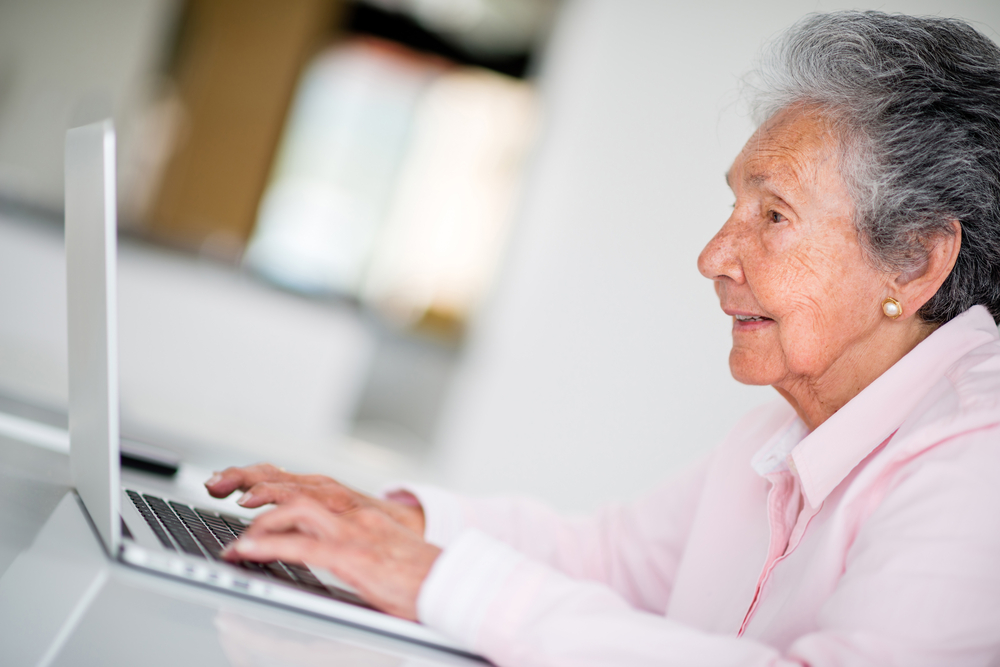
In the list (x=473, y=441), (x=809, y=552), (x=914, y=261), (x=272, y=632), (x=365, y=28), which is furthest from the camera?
(x=365, y=28)

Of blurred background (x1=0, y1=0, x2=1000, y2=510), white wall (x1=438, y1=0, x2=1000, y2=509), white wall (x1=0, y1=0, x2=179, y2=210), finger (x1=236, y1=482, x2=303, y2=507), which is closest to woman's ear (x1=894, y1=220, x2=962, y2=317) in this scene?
blurred background (x1=0, y1=0, x2=1000, y2=510)

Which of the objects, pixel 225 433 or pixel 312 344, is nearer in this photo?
pixel 225 433

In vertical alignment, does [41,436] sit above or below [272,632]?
below

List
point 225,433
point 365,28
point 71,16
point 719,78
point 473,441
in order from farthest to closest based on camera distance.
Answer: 1. point 365,28
2. point 71,16
3. point 473,441
4. point 719,78
5. point 225,433

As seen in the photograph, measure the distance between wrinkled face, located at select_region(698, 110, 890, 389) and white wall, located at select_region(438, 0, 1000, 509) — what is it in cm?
200

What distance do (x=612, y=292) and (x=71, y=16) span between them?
3.39m

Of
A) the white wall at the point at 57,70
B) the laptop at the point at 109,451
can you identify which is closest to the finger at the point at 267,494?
the laptop at the point at 109,451

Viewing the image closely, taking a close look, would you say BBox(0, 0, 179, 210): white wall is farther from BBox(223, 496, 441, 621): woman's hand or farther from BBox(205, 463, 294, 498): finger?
BBox(223, 496, 441, 621): woman's hand

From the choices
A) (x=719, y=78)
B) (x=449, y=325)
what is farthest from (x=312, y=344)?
(x=719, y=78)

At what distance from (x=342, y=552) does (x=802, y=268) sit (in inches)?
24.1

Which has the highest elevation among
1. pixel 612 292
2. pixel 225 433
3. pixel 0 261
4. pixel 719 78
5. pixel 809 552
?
pixel 719 78

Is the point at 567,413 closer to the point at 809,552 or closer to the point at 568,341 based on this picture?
the point at 568,341

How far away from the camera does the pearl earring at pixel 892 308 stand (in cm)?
94

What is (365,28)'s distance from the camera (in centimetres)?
541
